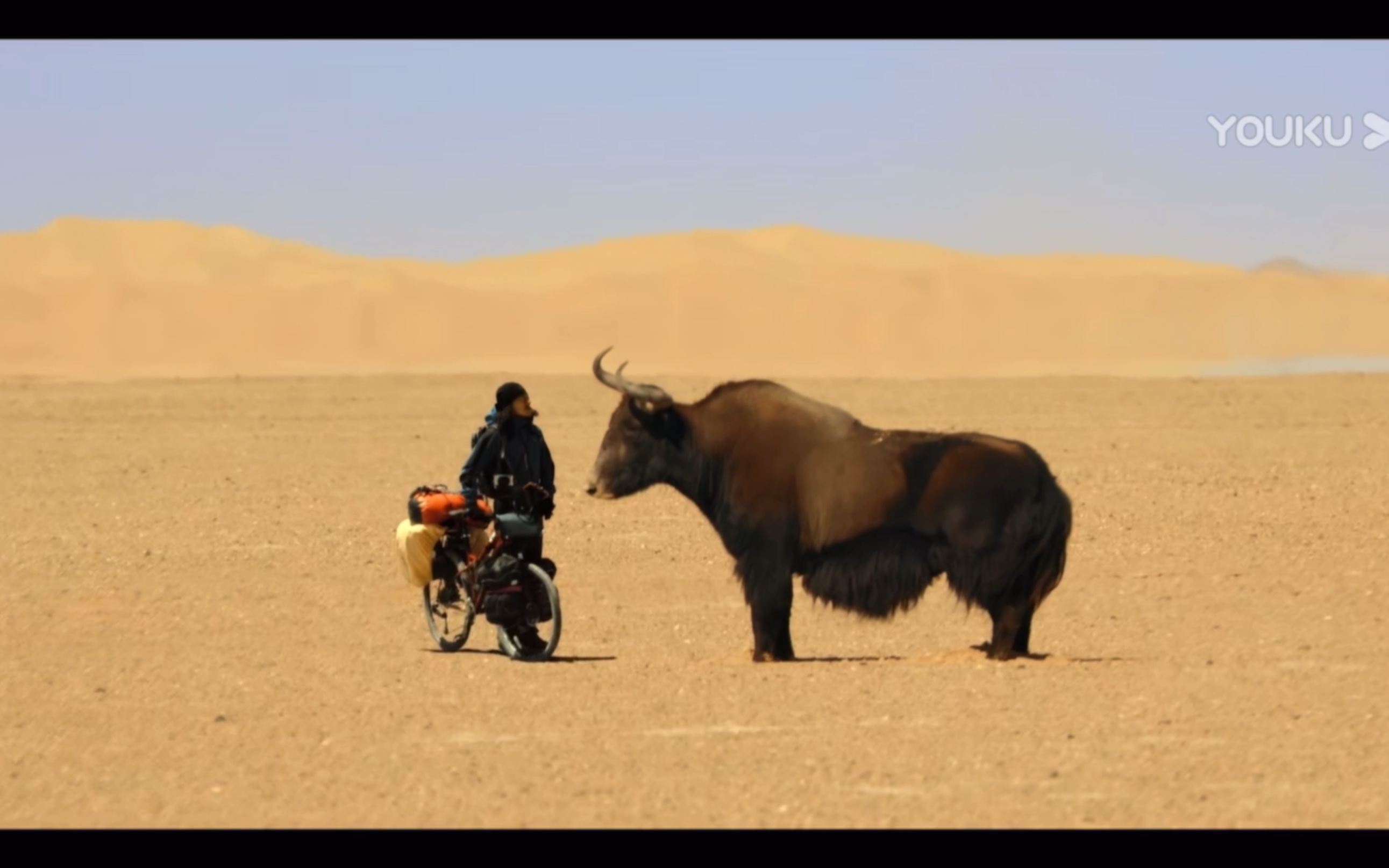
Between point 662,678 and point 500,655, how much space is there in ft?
4.78

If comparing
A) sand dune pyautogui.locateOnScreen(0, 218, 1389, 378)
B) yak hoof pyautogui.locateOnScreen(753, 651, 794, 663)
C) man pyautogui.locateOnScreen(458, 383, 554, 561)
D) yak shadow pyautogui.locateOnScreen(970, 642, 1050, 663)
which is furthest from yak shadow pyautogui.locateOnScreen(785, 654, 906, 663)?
sand dune pyautogui.locateOnScreen(0, 218, 1389, 378)

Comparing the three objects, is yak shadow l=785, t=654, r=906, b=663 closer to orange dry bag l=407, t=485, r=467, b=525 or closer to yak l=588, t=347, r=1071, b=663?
yak l=588, t=347, r=1071, b=663

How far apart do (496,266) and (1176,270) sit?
30.4m

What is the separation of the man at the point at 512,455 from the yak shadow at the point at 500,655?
2.17 feet

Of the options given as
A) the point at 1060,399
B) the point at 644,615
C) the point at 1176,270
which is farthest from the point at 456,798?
the point at 1176,270

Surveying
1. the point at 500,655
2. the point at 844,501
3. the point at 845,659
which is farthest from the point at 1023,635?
the point at 500,655

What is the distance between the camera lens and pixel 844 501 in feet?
44.2

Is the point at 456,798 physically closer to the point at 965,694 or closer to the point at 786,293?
the point at 965,694

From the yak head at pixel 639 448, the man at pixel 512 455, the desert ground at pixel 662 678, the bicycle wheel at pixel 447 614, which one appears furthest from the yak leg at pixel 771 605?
the bicycle wheel at pixel 447 614

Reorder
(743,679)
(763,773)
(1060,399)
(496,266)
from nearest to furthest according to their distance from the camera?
(763,773) → (743,679) → (1060,399) → (496,266)

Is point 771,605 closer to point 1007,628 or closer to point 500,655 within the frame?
point 1007,628

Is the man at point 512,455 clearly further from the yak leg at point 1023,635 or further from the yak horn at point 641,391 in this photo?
the yak leg at point 1023,635

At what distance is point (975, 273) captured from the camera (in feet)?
325

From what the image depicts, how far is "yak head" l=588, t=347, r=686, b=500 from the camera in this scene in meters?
14.1
